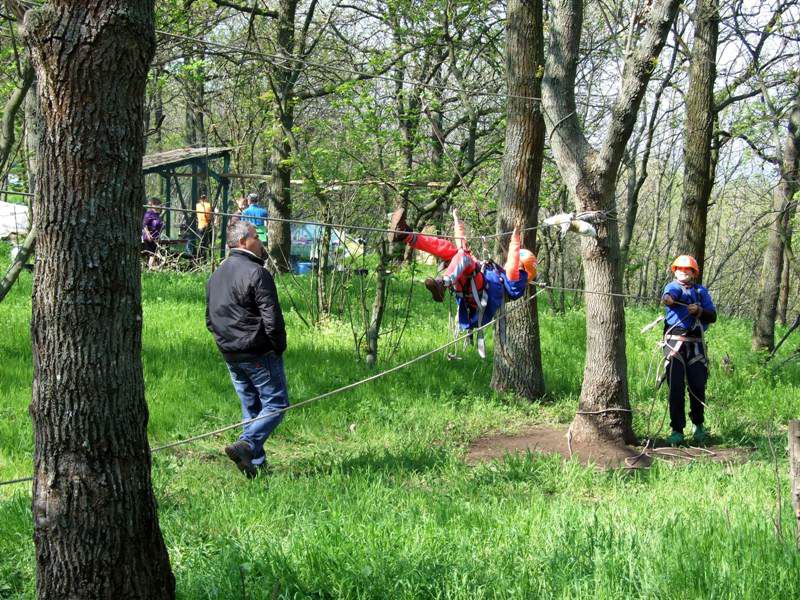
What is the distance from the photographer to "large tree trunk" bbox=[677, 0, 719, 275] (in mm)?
9898

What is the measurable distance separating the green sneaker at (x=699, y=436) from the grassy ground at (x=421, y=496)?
0.25m

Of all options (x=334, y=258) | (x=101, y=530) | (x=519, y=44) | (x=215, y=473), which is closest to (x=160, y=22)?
(x=334, y=258)

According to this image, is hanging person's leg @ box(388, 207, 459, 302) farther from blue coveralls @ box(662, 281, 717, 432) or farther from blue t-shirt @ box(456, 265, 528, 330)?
blue coveralls @ box(662, 281, 717, 432)

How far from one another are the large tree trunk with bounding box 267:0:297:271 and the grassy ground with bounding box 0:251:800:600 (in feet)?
9.16

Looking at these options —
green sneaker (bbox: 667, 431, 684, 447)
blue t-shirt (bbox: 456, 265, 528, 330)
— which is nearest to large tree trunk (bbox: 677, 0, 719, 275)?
green sneaker (bbox: 667, 431, 684, 447)

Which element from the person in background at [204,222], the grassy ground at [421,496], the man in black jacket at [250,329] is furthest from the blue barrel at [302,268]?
the man in black jacket at [250,329]

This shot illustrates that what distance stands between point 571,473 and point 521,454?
0.66 meters

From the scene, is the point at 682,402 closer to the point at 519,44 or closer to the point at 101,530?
the point at 519,44

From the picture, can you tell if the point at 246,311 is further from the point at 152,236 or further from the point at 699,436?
the point at 152,236

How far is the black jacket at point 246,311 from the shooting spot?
596 centimetres

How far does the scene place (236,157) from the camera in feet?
76.1

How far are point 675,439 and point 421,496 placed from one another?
330 centimetres

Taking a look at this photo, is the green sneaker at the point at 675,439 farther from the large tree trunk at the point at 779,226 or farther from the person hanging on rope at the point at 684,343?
the large tree trunk at the point at 779,226

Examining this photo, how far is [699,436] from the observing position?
25.7 ft
